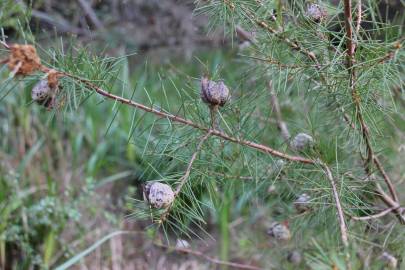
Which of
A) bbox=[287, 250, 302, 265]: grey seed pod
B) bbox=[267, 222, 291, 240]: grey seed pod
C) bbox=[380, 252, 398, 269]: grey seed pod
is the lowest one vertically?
bbox=[287, 250, 302, 265]: grey seed pod

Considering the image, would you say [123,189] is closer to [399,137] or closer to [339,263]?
[399,137]

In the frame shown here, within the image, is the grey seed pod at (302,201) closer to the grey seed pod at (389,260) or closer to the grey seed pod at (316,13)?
the grey seed pod at (389,260)

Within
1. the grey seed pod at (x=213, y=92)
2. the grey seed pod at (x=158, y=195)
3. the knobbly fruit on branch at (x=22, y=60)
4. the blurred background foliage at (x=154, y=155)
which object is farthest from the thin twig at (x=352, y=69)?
the knobbly fruit on branch at (x=22, y=60)

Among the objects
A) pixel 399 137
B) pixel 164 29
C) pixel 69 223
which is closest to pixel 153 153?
pixel 399 137

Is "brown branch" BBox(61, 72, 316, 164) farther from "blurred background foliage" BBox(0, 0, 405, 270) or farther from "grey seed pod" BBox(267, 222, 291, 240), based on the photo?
"grey seed pod" BBox(267, 222, 291, 240)

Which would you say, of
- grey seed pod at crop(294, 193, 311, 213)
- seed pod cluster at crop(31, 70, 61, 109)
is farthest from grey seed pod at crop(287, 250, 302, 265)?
seed pod cluster at crop(31, 70, 61, 109)
